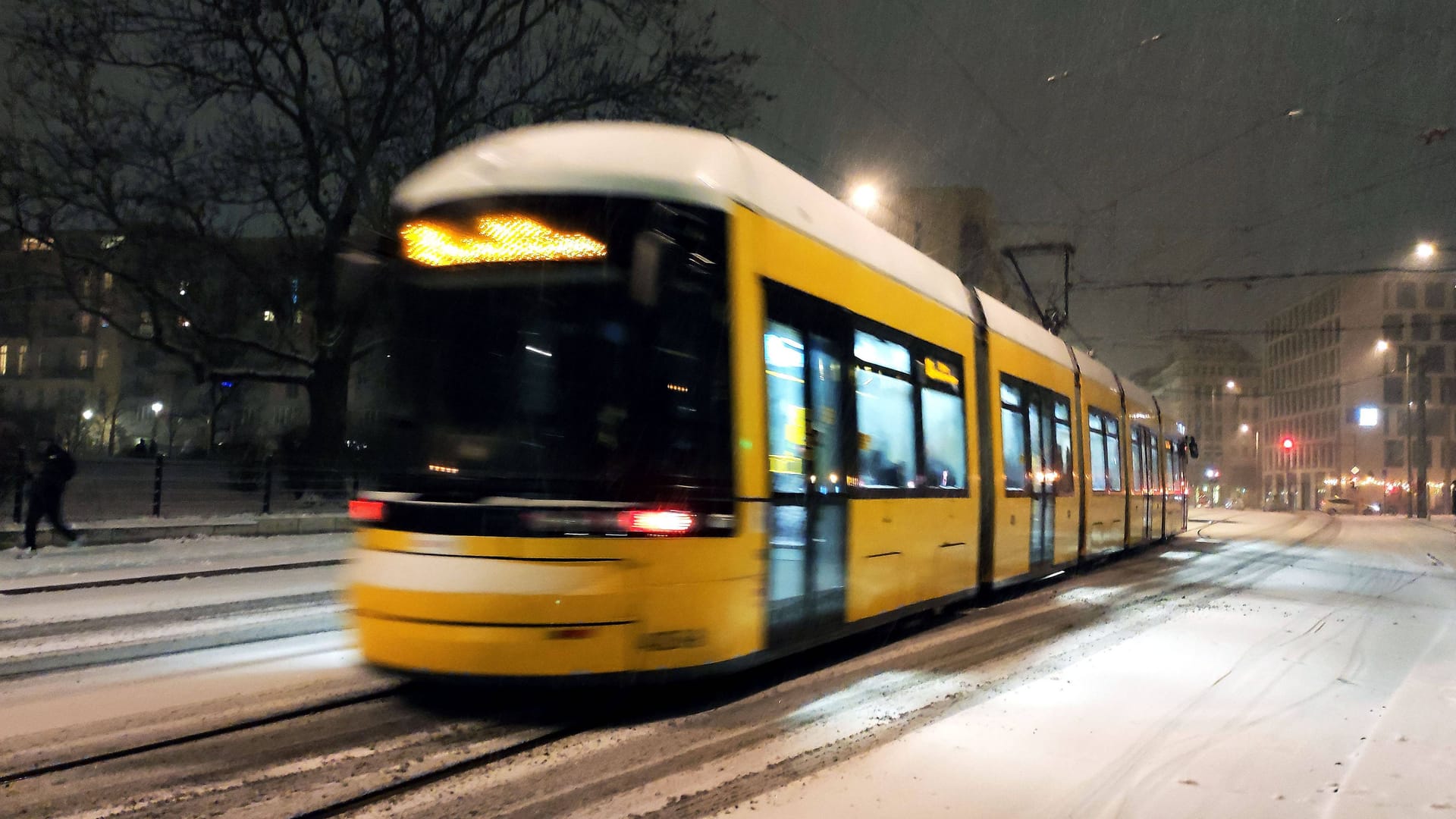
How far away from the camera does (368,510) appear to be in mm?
6066

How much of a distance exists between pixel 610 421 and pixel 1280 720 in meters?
4.29

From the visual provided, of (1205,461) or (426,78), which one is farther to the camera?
(1205,461)

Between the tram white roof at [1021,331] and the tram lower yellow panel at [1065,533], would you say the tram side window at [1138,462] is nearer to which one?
the tram white roof at [1021,331]

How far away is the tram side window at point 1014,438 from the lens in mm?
11062

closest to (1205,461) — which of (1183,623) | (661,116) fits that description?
(661,116)

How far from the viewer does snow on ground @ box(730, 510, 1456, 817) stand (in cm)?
459

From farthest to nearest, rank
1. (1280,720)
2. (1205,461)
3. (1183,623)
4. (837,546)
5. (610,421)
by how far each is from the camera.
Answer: (1205,461), (1183,623), (837,546), (1280,720), (610,421)

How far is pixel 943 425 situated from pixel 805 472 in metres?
2.96

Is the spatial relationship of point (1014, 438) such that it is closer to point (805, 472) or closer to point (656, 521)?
point (805, 472)

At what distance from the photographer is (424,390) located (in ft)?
19.8

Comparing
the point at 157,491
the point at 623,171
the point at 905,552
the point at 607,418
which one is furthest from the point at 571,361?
the point at 157,491

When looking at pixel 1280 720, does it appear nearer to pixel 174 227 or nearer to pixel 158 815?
pixel 158 815

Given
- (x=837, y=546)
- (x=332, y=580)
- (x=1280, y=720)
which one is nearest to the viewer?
(x=1280, y=720)

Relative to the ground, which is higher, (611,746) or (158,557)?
(158,557)
